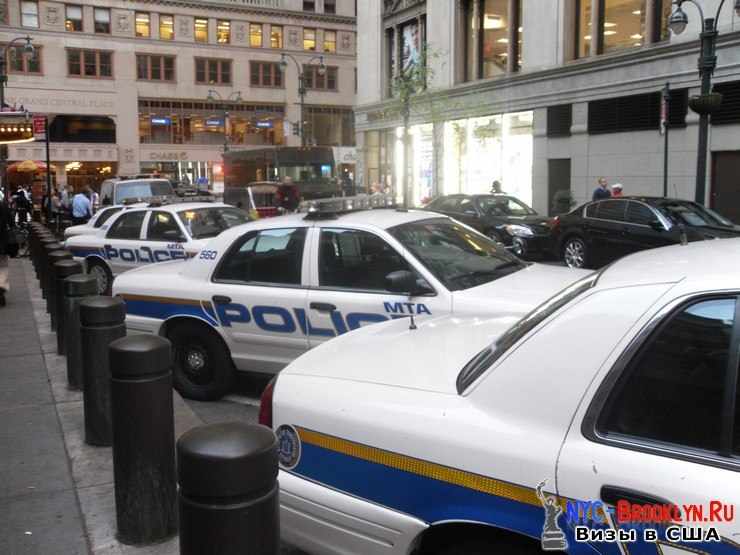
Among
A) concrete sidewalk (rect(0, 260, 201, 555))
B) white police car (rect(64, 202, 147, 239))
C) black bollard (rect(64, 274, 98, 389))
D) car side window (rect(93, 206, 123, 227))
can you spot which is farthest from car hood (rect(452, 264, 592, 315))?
car side window (rect(93, 206, 123, 227))

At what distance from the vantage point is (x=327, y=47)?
6406cm

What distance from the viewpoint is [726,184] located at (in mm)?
21281

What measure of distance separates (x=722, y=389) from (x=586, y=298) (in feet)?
1.83

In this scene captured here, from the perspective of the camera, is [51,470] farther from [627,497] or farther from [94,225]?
[94,225]

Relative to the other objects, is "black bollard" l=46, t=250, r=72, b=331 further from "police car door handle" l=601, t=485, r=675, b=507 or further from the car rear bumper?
"police car door handle" l=601, t=485, r=675, b=507

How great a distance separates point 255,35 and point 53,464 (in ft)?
200

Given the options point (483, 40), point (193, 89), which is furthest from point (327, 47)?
point (483, 40)

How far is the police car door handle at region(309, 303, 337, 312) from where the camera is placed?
5930 mm

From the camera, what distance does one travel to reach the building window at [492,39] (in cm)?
2894

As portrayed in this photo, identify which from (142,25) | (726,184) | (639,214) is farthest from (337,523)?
(142,25)

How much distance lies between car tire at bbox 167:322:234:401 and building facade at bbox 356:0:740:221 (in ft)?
55.1

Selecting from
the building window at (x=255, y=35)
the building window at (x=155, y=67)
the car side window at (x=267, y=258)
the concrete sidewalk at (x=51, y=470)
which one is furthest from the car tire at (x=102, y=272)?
the building window at (x=255, y=35)

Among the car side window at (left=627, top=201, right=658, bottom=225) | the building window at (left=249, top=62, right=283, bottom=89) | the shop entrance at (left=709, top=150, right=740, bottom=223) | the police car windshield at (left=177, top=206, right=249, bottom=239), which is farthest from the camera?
the building window at (left=249, top=62, right=283, bottom=89)

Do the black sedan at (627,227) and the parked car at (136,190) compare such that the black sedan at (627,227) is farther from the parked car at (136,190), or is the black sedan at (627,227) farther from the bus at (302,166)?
the bus at (302,166)
